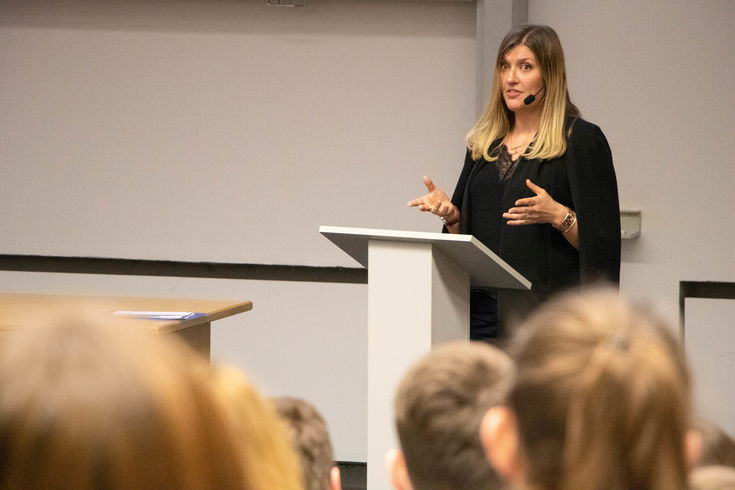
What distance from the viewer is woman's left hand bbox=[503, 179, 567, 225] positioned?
98.0 inches

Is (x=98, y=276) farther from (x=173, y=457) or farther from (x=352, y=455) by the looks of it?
(x=173, y=457)

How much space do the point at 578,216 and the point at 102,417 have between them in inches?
84.3

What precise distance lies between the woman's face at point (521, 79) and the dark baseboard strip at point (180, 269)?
1.94m

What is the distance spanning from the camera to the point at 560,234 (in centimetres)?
274

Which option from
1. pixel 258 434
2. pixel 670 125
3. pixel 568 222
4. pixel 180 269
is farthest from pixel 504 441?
pixel 180 269

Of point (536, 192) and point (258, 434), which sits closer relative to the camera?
→ point (258, 434)

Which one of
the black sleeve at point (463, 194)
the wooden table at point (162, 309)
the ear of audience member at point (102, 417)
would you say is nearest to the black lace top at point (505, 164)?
the black sleeve at point (463, 194)

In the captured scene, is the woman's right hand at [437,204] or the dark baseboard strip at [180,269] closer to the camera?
the woman's right hand at [437,204]

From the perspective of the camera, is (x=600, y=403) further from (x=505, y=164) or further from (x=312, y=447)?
(x=505, y=164)

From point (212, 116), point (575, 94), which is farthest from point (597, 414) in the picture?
point (212, 116)

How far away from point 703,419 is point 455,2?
12.1ft

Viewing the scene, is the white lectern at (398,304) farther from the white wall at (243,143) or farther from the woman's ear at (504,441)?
the white wall at (243,143)

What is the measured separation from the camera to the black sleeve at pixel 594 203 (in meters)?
2.64

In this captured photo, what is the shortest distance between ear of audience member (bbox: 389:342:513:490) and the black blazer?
1597 millimetres
